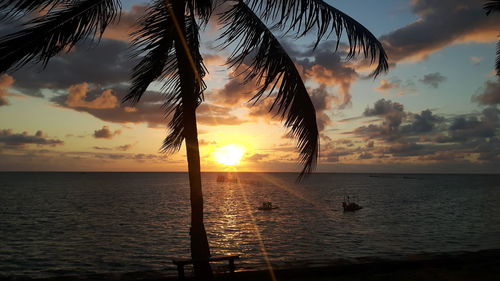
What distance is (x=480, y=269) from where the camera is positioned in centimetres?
938

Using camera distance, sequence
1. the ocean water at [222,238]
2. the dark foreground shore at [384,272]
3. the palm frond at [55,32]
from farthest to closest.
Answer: the ocean water at [222,238] → the dark foreground shore at [384,272] → the palm frond at [55,32]

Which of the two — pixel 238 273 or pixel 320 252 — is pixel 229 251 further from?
pixel 238 273

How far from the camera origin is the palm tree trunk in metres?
6.24

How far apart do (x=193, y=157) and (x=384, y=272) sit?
6063 millimetres

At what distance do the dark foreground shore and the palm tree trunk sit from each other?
2.18 meters

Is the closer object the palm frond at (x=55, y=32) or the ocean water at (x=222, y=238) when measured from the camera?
the palm frond at (x=55, y=32)

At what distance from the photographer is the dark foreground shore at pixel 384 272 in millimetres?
8625

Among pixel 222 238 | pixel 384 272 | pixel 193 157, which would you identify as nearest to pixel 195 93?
pixel 193 157

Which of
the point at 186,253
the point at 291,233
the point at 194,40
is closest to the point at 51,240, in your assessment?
the point at 186,253

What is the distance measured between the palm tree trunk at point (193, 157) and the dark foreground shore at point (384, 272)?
2182 mm

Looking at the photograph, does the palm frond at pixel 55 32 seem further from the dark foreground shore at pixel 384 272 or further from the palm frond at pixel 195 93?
the dark foreground shore at pixel 384 272

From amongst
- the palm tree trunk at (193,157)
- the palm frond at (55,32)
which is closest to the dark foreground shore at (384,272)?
the palm tree trunk at (193,157)

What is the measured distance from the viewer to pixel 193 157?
6445mm

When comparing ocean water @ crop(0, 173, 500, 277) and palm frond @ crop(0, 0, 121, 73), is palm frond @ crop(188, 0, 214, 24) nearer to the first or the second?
palm frond @ crop(0, 0, 121, 73)
